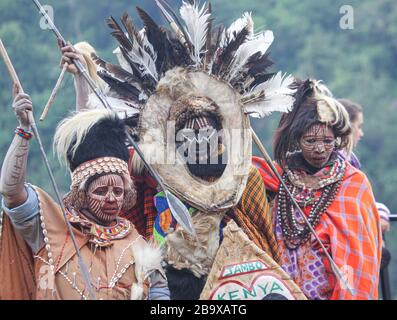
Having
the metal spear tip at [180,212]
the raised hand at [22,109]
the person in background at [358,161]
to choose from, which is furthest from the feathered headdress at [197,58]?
the raised hand at [22,109]

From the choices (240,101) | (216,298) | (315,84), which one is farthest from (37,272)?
(315,84)

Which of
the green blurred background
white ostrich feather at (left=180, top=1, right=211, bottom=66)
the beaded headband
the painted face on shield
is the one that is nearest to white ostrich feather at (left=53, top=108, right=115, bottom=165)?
the beaded headband

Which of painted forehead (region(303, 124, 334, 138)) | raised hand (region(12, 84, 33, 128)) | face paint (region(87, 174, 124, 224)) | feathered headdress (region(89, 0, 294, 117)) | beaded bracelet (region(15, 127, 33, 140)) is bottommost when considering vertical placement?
face paint (region(87, 174, 124, 224))

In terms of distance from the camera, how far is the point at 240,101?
7.03m

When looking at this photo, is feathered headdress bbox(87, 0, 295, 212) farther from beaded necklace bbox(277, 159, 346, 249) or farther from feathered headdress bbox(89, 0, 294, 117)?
beaded necklace bbox(277, 159, 346, 249)

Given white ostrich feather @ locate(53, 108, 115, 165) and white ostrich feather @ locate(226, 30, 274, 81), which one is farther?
white ostrich feather @ locate(226, 30, 274, 81)

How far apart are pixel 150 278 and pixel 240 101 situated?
3.60 ft

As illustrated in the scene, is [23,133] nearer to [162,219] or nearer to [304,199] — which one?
[162,219]

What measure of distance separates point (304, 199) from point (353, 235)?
31 cm

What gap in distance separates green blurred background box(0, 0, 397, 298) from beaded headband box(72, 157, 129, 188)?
6.86 meters

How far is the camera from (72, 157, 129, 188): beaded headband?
253 inches

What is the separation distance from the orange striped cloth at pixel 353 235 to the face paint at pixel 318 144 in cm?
16

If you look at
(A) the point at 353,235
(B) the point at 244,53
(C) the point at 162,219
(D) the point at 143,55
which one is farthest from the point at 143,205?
(A) the point at 353,235

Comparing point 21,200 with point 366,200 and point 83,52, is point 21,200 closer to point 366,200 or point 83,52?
point 83,52
